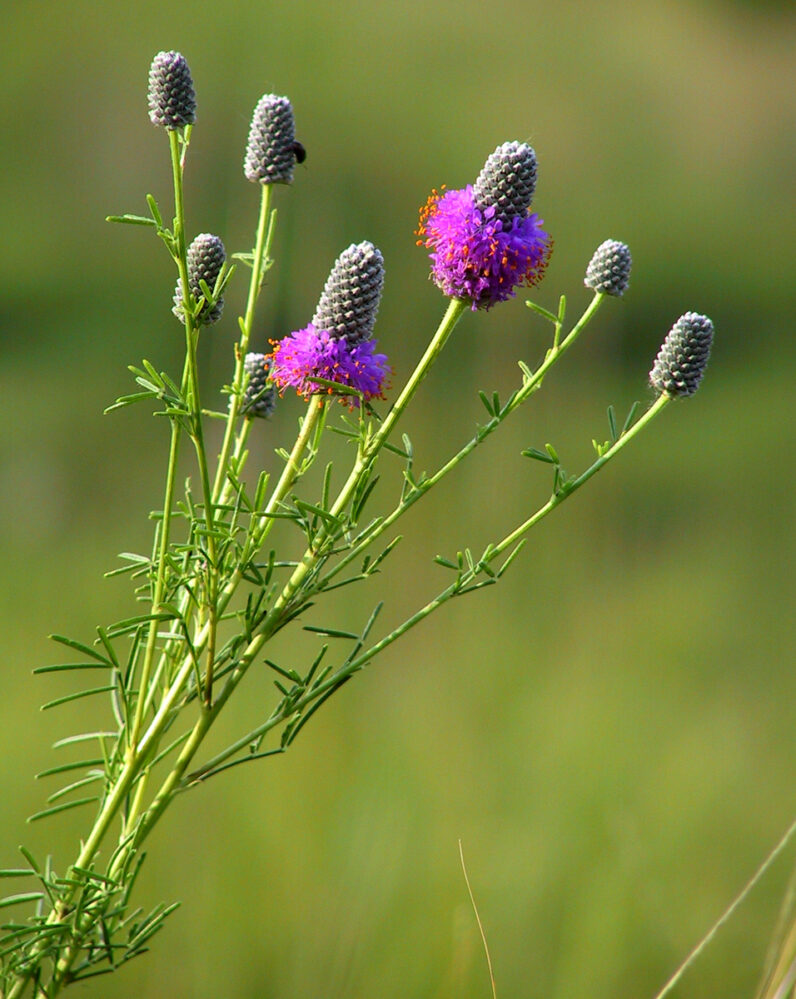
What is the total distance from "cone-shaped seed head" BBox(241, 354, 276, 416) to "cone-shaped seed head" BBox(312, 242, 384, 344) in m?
0.05

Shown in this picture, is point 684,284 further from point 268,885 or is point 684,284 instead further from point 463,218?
point 463,218

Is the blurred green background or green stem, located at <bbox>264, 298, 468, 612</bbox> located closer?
green stem, located at <bbox>264, 298, 468, 612</bbox>

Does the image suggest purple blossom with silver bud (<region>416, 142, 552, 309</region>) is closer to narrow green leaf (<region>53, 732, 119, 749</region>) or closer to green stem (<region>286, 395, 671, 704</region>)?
green stem (<region>286, 395, 671, 704</region>)

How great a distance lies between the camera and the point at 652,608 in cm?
249

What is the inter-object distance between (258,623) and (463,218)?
222 mm

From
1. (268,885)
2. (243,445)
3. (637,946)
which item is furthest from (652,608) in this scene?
(243,445)

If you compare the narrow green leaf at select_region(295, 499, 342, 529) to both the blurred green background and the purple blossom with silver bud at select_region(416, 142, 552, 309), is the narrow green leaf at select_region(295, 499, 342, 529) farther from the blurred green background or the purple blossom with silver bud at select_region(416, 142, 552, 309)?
the blurred green background

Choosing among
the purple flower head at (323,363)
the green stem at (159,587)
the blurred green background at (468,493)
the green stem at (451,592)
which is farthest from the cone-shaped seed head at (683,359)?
the blurred green background at (468,493)

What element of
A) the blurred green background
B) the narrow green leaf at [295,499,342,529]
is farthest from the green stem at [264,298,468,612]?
the blurred green background

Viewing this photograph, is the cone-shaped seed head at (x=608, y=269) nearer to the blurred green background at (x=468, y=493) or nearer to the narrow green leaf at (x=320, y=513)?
the narrow green leaf at (x=320, y=513)

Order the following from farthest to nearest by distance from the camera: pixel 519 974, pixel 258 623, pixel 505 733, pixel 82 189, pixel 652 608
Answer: pixel 82 189 → pixel 652 608 → pixel 505 733 → pixel 519 974 → pixel 258 623

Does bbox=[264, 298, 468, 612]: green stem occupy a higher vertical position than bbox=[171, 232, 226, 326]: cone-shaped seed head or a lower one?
lower

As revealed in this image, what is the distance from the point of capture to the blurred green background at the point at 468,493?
4.61 ft

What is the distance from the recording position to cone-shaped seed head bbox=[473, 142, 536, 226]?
1.53ft
